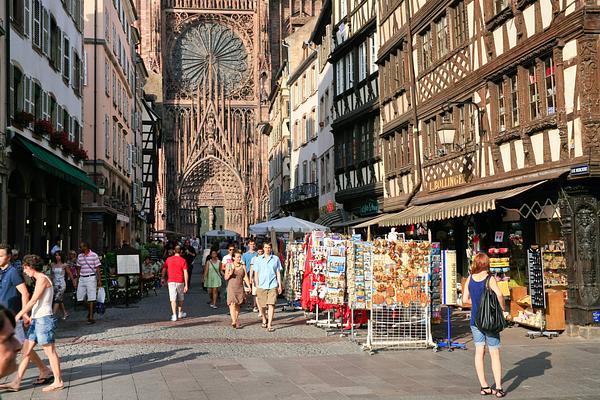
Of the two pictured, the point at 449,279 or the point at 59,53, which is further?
the point at 59,53

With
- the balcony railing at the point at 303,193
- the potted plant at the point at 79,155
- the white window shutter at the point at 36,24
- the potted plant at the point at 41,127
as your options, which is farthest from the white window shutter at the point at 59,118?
the balcony railing at the point at 303,193

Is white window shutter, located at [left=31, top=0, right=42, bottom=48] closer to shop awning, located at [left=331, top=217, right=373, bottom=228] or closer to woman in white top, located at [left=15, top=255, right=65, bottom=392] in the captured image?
shop awning, located at [left=331, top=217, right=373, bottom=228]

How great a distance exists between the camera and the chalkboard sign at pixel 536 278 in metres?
13.1

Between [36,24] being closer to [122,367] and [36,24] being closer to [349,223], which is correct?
[349,223]

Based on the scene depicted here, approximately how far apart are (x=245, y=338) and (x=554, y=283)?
212 inches

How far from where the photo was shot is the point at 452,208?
15.8 metres

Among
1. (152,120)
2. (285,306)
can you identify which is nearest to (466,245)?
(285,306)

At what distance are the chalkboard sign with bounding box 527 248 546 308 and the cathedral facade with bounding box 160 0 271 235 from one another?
59457 mm

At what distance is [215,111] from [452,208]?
59168mm

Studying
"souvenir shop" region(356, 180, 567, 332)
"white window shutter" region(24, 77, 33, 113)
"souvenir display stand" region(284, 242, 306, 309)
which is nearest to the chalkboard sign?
"souvenir shop" region(356, 180, 567, 332)

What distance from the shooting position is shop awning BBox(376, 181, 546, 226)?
13.6 metres

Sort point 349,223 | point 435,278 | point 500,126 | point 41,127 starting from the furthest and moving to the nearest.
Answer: point 349,223
point 41,127
point 500,126
point 435,278

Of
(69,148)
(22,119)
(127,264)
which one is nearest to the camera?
(22,119)

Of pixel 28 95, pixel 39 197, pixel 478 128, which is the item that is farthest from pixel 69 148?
pixel 478 128
